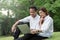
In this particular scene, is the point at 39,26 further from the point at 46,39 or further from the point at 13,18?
the point at 13,18

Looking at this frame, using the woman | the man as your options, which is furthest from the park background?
the woman

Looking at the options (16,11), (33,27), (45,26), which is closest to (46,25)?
(45,26)

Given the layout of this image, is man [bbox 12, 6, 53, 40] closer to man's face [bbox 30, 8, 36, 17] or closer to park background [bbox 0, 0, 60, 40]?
man's face [bbox 30, 8, 36, 17]

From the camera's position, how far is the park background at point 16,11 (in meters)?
14.2

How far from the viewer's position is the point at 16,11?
15.4 metres

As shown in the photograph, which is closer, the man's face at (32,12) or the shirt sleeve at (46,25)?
the shirt sleeve at (46,25)

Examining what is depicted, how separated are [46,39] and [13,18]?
10.1 m

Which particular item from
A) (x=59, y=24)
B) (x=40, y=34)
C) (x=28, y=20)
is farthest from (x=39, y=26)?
(x=59, y=24)

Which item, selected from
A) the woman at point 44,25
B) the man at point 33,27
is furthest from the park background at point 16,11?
the woman at point 44,25

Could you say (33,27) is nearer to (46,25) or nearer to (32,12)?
(32,12)

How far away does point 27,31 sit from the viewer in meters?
4.97

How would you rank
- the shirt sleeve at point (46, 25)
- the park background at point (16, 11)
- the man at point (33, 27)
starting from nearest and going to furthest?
the shirt sleeve at point (46, 25), the man at point (33, 27), the park background at point (16, 11)

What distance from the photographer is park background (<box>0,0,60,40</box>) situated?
14.2 metres

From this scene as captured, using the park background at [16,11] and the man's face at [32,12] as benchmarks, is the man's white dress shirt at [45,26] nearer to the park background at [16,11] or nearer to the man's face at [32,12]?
the man's face at [32,12]
